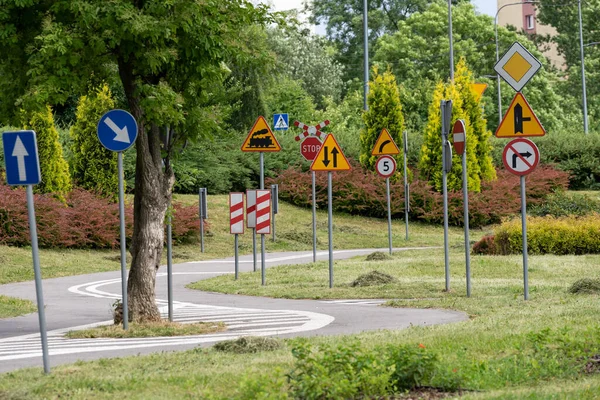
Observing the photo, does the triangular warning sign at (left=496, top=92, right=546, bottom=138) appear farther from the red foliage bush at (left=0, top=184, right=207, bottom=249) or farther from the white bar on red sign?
the red foliage bush at (left=0, top=184, right=207, bottom=249)

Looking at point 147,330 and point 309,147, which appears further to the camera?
point 309,147

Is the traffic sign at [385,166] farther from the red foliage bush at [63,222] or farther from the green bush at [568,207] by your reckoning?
the green bush at [568,207]

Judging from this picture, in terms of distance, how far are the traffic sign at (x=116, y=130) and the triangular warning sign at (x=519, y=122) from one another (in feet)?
17.4

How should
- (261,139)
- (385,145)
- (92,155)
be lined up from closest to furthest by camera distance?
(261,139) < (385,145) < (92,155)

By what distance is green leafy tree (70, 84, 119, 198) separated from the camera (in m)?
37.3

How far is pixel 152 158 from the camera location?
50.2 feet

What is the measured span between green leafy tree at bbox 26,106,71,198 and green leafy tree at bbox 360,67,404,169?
1391 centimetres

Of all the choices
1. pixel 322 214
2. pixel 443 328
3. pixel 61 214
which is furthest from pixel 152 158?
pixel 322 214

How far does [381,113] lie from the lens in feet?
151

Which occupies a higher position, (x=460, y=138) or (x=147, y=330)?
(x=460, y=138)

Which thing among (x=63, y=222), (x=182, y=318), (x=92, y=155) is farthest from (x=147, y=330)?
(x=92, y=155)

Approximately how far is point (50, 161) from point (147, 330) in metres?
23.0

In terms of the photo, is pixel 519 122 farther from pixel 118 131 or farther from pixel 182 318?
pixel 118 131

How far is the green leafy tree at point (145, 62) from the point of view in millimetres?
14016
